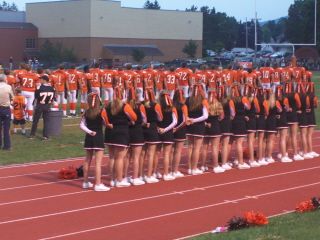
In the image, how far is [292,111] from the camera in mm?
16984

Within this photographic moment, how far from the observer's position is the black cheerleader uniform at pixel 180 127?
46.5 ft

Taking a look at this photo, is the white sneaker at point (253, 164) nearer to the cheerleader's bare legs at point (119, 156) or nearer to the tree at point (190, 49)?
the cheerleader's bare legs at point (119, 156)

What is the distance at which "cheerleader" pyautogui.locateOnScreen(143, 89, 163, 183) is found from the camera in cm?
1367

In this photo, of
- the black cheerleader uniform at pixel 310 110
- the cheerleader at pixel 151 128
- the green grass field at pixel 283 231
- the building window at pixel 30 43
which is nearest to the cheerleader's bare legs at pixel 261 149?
the black cheerleader uniform at pixel 310 110

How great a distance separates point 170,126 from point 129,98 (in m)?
1.11

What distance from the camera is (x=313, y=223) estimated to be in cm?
916

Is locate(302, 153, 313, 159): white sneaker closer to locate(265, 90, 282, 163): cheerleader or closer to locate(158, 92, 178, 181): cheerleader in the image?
locate(265, 90, 282, 163): cheerleader

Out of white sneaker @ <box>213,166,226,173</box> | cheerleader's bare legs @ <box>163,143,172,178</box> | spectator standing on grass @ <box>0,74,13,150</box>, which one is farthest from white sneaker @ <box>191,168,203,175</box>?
spectator standing on grass @ <box>0,74,13,150</box>

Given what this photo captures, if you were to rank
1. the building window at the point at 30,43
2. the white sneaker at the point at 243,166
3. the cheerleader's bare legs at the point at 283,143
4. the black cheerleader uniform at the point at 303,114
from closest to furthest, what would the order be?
1. the white sneaker at the point at 243,166
2. the cheerleader's bare legs at the point at 283,143
3. the black cheerleader uniform at the point at 303,114
4. the building window at the point at 30,43

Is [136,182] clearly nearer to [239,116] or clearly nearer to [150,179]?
[150,179]

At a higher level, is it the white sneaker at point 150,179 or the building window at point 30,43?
the building window at point 30,43

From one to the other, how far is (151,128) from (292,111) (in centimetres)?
464

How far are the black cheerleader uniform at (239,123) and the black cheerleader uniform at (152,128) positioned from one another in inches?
94.3

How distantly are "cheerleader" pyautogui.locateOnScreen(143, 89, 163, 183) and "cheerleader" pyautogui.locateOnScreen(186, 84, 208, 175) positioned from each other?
2.97 feet
